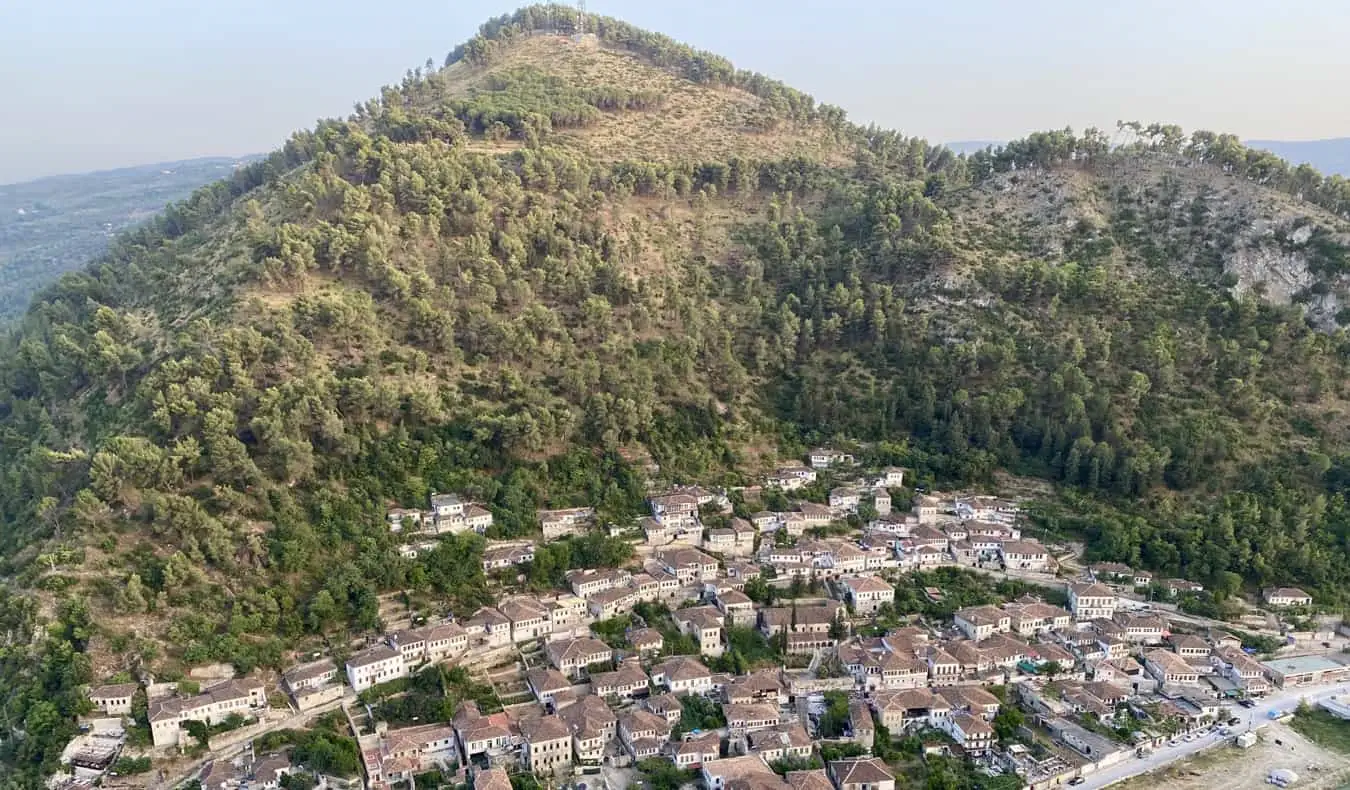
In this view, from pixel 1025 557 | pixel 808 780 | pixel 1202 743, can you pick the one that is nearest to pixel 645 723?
pixel 808 780

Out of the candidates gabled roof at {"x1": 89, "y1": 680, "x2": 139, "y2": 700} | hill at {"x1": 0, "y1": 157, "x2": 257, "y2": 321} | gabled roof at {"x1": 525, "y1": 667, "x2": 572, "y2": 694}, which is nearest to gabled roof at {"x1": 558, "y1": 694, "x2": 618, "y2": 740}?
gabled roof at {"x1": 525, "y1": 667, "x2": 572, "y2": 694}

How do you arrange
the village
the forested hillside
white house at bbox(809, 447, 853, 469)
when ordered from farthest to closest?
white house at bbox(809, 447, 853, 469) → the forested hillside → the village

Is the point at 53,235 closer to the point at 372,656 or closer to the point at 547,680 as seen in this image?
the point at 372,656

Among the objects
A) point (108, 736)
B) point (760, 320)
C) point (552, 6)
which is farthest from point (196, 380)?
point (552, 6)

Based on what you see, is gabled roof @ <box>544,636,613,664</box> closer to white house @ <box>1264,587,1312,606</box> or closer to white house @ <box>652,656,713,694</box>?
white house @ <box>652,656,713,694</box>

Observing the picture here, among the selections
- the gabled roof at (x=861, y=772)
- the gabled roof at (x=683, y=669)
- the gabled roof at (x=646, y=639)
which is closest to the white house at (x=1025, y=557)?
the gabled roof at (x=861, y=772)

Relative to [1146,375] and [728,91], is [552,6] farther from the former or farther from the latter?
[1146,375]
